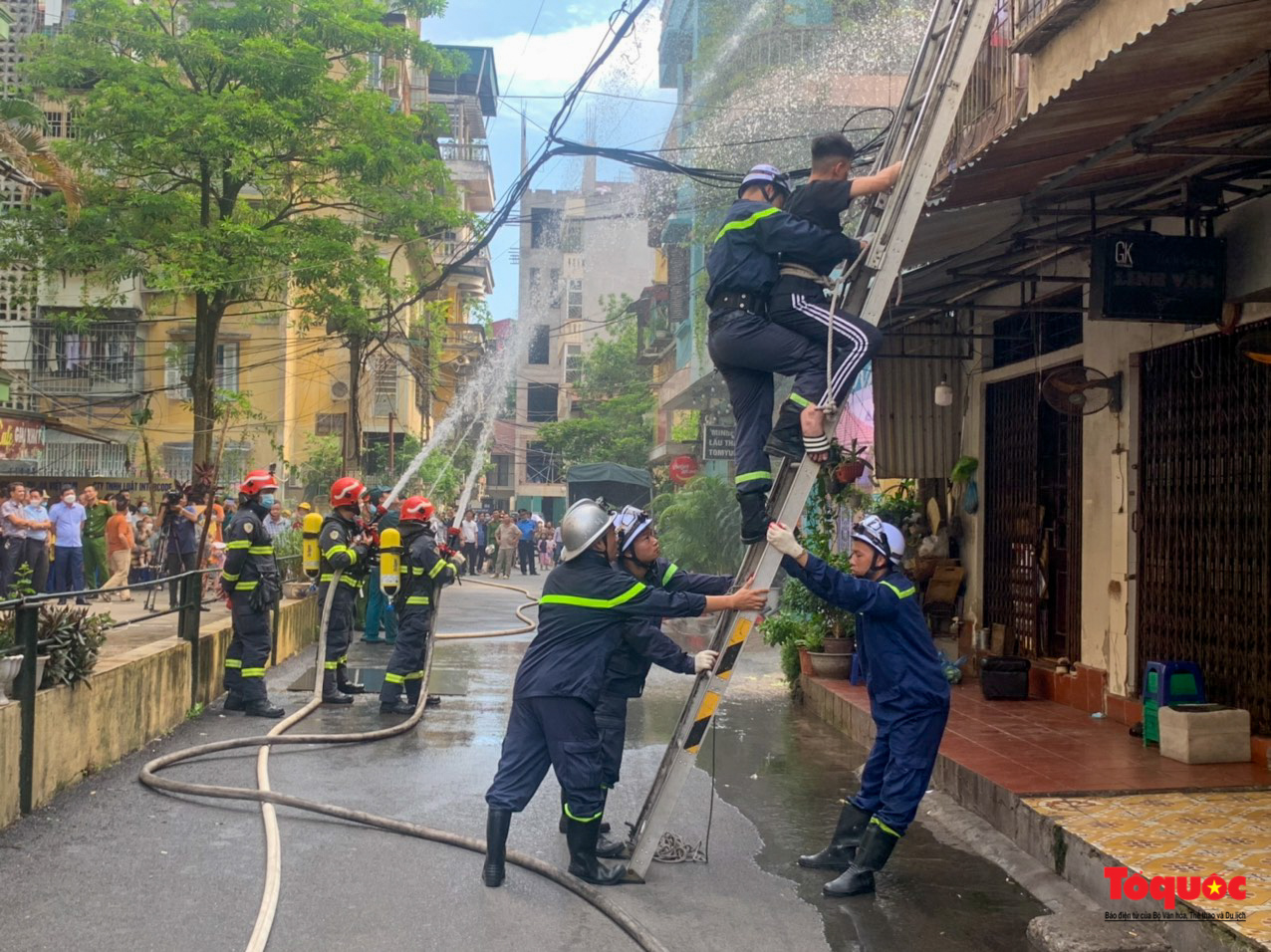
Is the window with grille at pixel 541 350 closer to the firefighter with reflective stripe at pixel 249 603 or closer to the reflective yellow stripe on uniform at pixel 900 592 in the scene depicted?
the firefighter with reflective stripe at pixel 249 603

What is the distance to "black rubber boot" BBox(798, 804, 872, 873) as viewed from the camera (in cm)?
634

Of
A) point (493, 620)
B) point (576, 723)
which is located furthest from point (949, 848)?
point (493, 620)

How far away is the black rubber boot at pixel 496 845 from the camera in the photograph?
5898 millimetres

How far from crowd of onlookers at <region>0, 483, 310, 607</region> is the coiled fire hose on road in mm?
6801

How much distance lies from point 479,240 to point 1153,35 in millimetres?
10794

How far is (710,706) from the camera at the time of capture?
606 cm

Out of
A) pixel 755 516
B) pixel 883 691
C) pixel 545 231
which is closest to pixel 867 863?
pixel 883 691

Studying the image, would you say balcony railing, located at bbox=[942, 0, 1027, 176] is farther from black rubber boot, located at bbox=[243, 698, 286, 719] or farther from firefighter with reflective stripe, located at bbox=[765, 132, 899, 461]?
black rubber boot, located at bbox=[243, 698, 286, 719]

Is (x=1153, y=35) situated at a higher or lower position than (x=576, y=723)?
higher

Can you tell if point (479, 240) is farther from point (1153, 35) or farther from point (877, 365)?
point (1153, 35)

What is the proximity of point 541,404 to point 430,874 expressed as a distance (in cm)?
7481

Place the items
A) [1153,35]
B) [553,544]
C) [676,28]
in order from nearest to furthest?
[1153,35]
[676,28]
[553,544]

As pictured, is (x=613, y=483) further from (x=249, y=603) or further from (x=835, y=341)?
(x=835, y=341)

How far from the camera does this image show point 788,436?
5.88m
